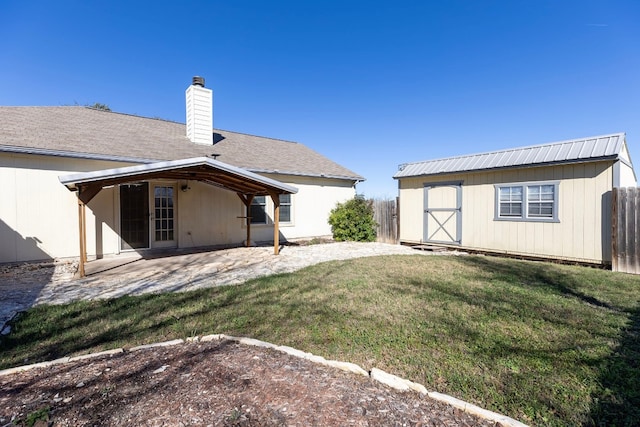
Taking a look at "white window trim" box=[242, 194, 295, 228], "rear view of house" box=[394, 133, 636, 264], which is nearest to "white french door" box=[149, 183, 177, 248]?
"white window trim" box=[242, 194, 295, 228]

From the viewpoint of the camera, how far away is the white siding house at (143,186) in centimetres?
705

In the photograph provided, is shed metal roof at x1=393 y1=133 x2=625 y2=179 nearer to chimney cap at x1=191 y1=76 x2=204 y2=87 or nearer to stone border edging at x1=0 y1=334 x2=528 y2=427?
stone border edging at x1=0 y1=334 x2=528 y2=427

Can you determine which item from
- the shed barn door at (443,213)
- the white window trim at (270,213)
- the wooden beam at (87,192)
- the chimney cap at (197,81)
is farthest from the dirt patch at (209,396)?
the chimney cap at (197,81)

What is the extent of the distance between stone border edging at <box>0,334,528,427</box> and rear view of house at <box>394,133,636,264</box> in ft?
25.5

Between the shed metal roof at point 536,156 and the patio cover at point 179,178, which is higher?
the shed metal roof at point 536,156

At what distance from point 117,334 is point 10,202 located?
6.03m

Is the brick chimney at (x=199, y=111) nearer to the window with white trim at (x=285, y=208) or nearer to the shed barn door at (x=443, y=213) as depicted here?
the window with white trim at (x=285, y=208)

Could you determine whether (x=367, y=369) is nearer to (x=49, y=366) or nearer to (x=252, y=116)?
(x=49, y=366)

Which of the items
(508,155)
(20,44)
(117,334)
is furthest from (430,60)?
(20,44)

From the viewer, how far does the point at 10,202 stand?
691 cm

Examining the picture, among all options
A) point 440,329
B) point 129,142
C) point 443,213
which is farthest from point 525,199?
point 129,142

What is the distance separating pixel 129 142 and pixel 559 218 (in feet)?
41.0

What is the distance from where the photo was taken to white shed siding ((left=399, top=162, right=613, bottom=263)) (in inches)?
291

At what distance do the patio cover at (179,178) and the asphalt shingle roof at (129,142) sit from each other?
1.16 meters
